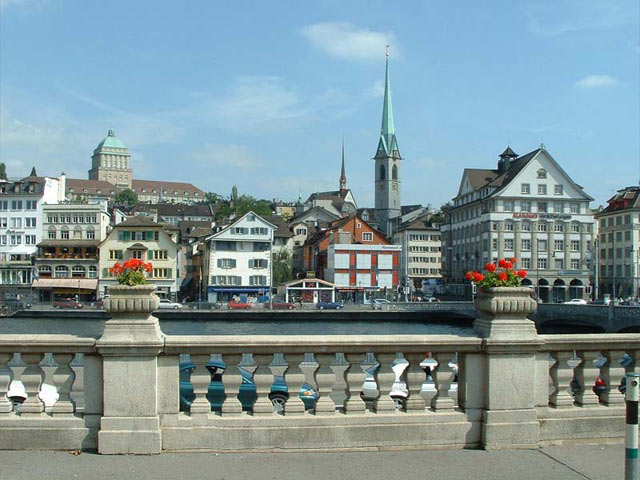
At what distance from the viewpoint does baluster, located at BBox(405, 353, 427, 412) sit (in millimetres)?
7000

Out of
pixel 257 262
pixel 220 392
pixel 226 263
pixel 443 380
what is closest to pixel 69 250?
pixel 226 263

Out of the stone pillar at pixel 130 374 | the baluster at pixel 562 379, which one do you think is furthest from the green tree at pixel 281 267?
the stone pillar at pixel 130 374

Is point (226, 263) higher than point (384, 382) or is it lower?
lower

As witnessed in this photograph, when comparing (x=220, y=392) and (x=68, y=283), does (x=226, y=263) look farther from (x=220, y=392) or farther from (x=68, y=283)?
(x=220, y=392)

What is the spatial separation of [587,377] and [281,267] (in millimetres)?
89944

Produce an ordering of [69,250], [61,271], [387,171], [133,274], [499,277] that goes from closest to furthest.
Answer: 1. [133,274]
2. [499,277]
3. [61,271]
4. [69,250]
5. [387,171]

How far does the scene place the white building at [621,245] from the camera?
9875 cm

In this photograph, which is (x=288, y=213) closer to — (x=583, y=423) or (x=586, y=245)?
(x=586, y=245)

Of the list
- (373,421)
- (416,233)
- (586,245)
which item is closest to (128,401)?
(373,421)

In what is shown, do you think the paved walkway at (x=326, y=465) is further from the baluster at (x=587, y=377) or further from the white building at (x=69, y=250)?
the white building at (x=69, y=250)

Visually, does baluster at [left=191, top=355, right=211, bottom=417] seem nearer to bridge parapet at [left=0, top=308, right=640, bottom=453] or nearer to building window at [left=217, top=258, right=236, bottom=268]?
bridge parapet at [left=0, top=308, right=640, bottom=453]

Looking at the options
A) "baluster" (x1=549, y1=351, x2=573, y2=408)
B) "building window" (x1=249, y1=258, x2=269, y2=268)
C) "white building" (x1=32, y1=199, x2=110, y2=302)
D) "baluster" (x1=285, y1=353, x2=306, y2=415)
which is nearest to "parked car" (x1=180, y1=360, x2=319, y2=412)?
"baluster" (x1=285, y1=353, x2=306, y2=415)

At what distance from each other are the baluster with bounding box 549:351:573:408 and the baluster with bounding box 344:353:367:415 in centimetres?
196

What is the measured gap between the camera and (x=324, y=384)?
6.80 m
